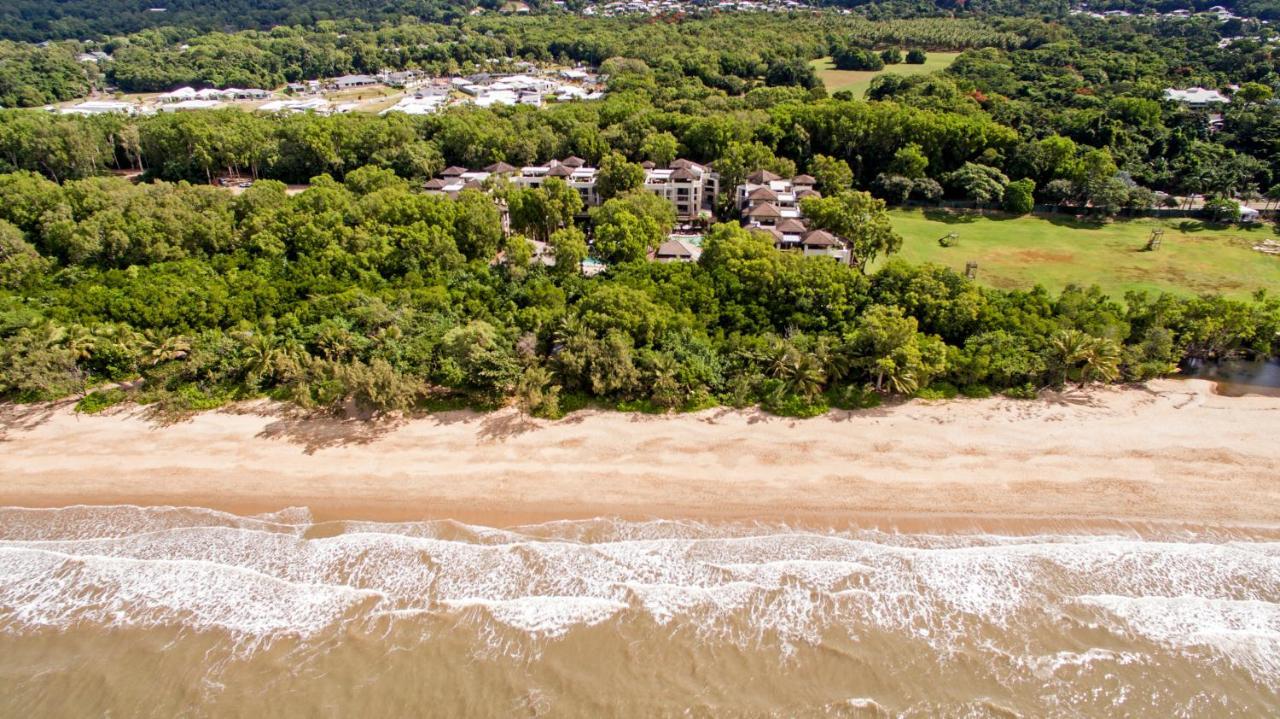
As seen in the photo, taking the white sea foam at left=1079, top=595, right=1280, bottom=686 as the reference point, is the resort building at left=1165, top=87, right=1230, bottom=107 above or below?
above

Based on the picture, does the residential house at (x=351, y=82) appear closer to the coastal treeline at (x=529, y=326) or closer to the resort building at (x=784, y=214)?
the coastal treeline at (x=529, y=326)

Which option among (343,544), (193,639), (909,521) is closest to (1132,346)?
(909,521)

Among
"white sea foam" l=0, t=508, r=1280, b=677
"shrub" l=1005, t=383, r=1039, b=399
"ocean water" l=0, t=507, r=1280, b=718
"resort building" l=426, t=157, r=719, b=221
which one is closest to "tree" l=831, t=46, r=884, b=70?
"resort building" l=426, t=157, r=719, b=221

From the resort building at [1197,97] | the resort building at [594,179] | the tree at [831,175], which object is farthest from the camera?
the resort building at [1197,97]

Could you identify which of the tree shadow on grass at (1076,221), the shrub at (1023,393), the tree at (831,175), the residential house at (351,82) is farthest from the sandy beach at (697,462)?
the residential house at (351,82)

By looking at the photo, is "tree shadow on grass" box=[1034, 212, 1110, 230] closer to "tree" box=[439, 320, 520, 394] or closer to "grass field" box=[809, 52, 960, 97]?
"grass field" box=[809, 52, 960, 97]
